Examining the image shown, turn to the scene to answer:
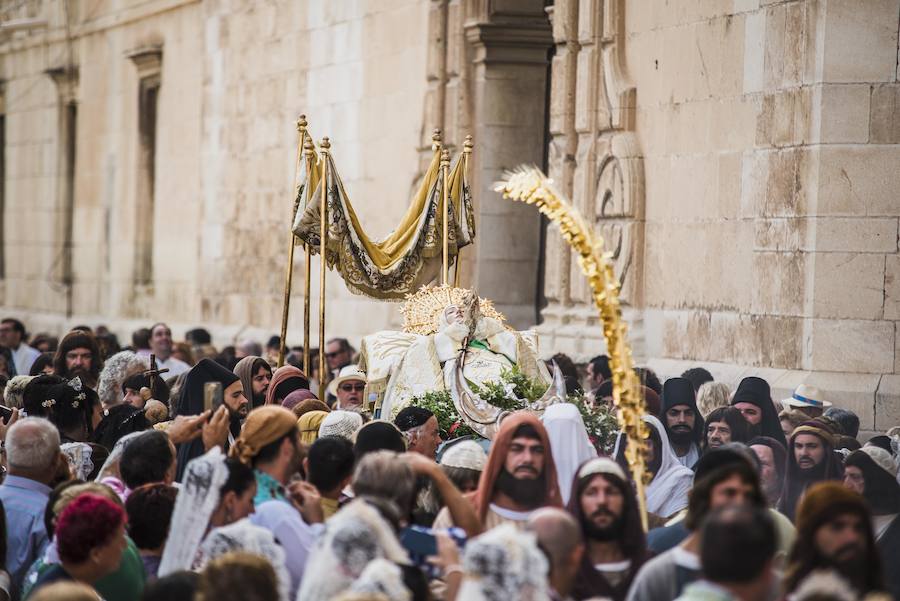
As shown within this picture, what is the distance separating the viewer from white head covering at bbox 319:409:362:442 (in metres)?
8.98

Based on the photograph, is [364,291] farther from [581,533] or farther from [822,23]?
[581,533]

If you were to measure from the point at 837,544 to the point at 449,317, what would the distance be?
6501 mm

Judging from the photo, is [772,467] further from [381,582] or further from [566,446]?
[381,582]

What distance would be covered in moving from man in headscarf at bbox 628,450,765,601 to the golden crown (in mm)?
5866

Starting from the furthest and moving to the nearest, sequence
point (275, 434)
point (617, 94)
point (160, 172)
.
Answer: point (160, 172)
point (617, 94)
point (275, 434)

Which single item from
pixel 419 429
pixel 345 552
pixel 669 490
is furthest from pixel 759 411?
pixel 345 552

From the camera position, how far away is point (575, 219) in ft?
25.1

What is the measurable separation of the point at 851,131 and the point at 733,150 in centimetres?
124

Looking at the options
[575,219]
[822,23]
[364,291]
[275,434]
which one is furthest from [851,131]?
[275,434]

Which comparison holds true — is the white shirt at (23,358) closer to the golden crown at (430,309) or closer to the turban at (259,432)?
the golden crown at (430,309)

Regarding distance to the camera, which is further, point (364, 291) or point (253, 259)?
point (253, 259)

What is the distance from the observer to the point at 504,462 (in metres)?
7.15

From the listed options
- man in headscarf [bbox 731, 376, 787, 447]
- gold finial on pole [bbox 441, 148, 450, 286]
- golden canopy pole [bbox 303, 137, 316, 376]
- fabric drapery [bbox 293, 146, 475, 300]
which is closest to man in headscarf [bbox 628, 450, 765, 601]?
man in headscarf [bbox 731, 376, 787, 447]

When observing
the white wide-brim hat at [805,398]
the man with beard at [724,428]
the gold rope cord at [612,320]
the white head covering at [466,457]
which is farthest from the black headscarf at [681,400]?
the gold rope cord at [612,320]
